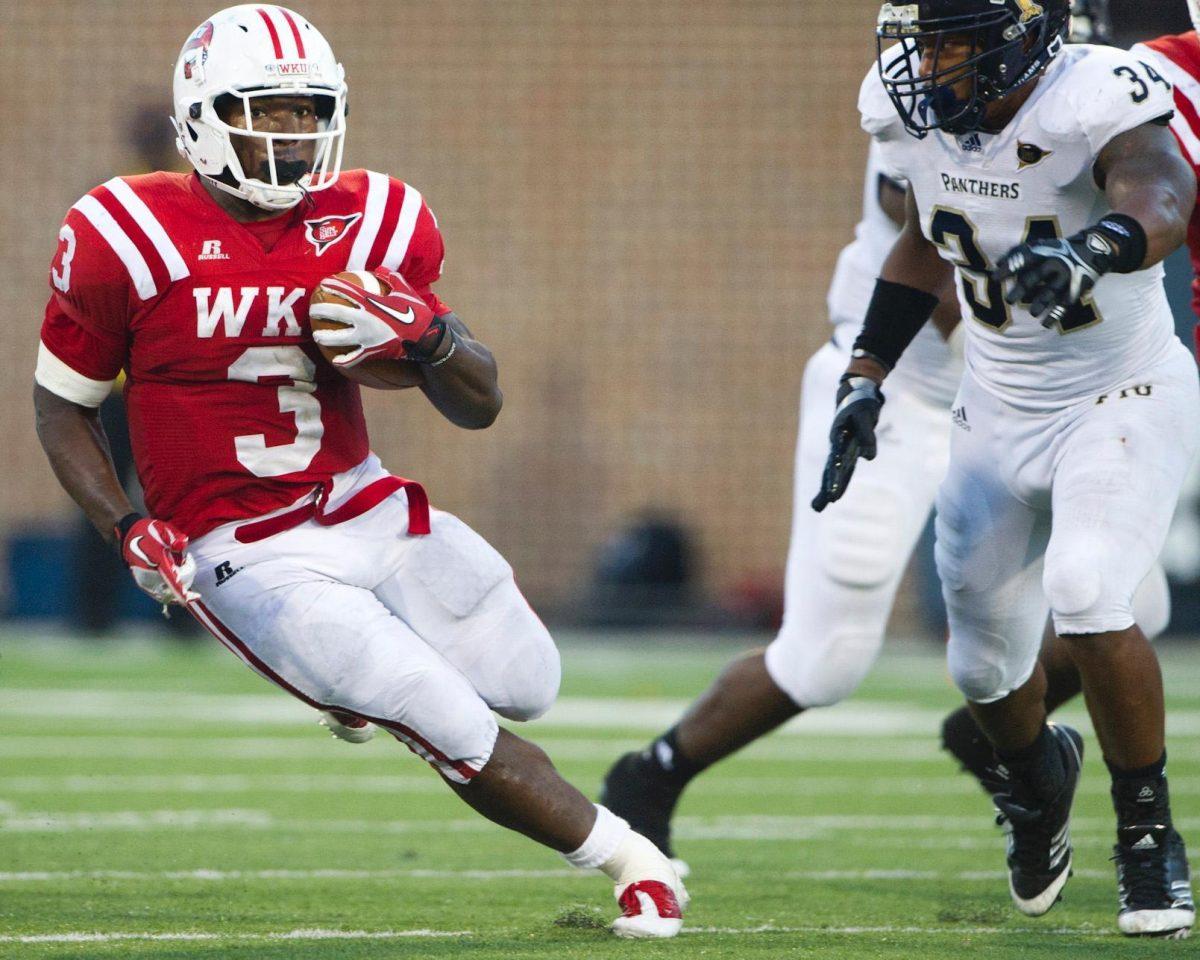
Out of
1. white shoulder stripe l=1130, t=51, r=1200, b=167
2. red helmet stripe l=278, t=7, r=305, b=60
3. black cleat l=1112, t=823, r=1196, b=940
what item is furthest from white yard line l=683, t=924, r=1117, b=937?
red helmet stripe l=278, t=7, r=305, b=60

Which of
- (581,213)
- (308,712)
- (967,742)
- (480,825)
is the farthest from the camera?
(581,213)

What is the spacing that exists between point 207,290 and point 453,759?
899 millimetres

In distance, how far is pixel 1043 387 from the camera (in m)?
3.53

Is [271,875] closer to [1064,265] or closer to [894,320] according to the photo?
[894,320]

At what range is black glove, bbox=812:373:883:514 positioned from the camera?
3.63 metres

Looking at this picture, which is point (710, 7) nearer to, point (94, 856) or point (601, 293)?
point (601, 293)

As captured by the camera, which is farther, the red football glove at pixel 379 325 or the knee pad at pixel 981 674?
the knee pad at pixel 981 674

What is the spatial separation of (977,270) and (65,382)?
1.64 m

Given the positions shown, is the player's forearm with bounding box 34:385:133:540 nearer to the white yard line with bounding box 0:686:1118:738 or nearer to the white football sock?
the white football sock

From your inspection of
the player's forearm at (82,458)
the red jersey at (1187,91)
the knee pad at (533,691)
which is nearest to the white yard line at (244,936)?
the knee pad at (533,691)

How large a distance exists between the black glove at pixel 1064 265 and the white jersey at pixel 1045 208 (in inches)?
13.8

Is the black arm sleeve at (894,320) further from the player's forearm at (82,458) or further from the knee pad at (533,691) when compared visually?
the player's forearm at (82,458)

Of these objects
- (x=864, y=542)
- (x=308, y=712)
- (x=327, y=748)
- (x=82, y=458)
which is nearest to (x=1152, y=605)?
(x=864, y=542)

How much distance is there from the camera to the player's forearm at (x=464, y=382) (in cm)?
333
